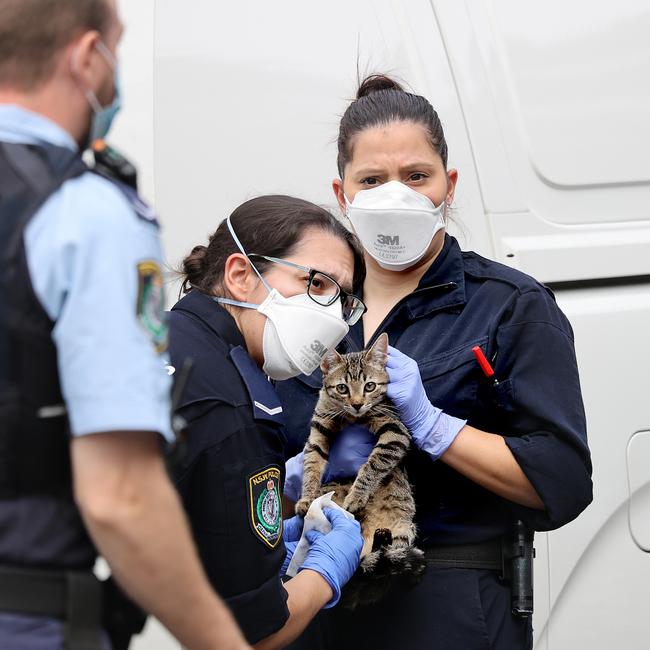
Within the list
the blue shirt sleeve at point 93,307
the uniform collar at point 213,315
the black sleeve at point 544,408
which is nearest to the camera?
the blue shirt sleeve at point 93,307

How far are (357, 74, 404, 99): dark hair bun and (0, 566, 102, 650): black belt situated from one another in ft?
5.34

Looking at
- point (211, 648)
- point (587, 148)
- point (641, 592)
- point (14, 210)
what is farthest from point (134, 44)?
point (641, 592)

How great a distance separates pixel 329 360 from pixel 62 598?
1.18m

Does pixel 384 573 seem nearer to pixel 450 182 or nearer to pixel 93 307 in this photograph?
pixel 450 182

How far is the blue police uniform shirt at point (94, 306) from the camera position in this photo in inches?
45.8

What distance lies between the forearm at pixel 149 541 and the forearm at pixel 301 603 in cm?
51

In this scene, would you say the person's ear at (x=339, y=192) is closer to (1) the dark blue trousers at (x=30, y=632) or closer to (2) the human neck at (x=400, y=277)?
(2) the human neck at (x=400, y=277)

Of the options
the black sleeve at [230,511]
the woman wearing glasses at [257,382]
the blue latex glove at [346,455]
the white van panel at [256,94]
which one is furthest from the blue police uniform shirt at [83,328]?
the white van panel at [256,94]

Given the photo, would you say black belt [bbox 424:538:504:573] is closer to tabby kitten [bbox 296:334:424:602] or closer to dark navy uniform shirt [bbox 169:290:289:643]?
tabby kitten [bbox 296:334:424:602]

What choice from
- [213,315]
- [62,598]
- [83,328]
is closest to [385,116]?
[213,315]

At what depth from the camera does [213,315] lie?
1.87 meters

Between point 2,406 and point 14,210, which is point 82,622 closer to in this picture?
point 2,406

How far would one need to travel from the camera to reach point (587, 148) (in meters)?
2.89

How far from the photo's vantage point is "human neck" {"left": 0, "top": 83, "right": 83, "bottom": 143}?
1242 mm
